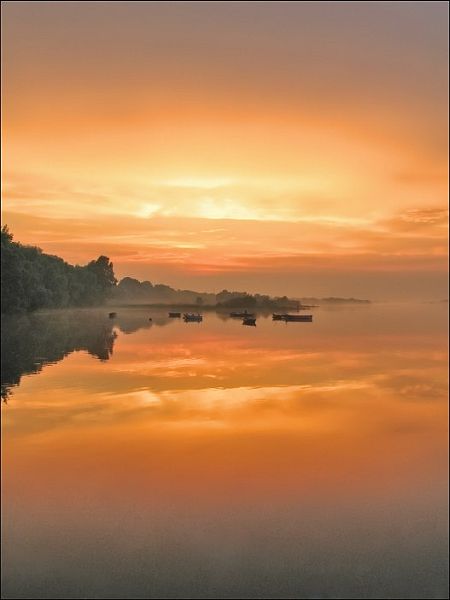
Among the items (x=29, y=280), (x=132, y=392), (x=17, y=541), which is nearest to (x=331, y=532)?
(x=17, y=541)

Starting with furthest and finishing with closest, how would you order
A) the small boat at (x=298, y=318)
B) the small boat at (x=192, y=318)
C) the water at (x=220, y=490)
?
1. the small boat at (x=298, y=318)
2. the small boat at (x=192, y=318)
3. the water at (x=220, y=490)

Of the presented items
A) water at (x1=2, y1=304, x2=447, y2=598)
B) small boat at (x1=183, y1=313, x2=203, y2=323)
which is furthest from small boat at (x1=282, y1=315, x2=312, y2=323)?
water at (x1=2, y1=304, x2=447, y2=598)

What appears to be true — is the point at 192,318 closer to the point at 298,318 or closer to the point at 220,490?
the point at 298,318

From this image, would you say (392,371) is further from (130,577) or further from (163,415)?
(130,577)

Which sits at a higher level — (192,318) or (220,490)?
(192,318)

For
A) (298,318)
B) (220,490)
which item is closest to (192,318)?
(298,318)

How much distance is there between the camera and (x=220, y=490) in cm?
2208

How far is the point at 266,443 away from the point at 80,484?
10499mm

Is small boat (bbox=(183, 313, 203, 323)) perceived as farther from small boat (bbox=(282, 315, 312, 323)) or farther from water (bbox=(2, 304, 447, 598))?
water (bbox=(2, 304, 447, 598))

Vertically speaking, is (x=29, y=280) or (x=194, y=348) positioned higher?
(x=29, y=280)

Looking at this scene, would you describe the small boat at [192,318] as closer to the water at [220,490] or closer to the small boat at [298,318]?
the small boat at [298,318]

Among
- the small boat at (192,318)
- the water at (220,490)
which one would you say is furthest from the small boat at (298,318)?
the water at (220,490)

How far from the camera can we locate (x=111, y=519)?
18.9m

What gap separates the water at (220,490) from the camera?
15461 mm
